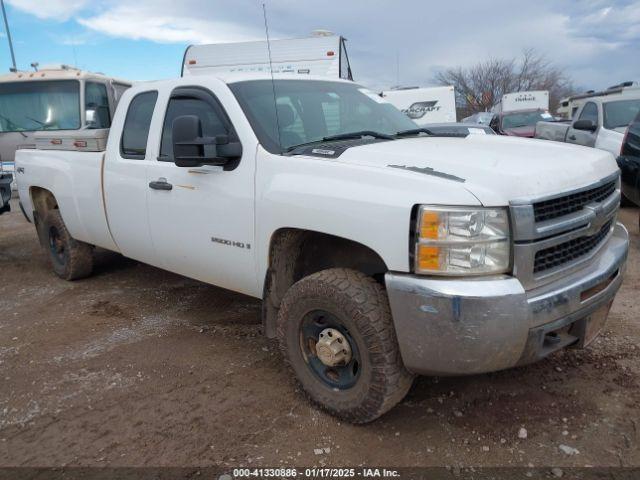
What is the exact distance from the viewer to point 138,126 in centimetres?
427

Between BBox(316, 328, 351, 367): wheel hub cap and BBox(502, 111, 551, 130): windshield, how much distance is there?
15.0 meters

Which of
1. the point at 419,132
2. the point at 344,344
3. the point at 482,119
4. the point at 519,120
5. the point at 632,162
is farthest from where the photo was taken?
the point at 482,119

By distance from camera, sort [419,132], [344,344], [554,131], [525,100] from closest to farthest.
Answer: [344,344]
[419,132]
[554,131]
[525,100]

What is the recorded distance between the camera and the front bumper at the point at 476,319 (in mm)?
2293

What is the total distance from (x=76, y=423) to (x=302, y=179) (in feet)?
6.27

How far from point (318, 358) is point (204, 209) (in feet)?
4.15

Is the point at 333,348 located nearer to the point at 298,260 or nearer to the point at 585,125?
the point at 298,260

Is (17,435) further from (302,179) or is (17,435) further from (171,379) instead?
(302,179)

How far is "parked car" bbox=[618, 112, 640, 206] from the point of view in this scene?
20.7ft

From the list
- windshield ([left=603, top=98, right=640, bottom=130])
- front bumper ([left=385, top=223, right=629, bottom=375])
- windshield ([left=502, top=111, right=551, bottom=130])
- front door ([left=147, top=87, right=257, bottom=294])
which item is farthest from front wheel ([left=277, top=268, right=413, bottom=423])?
windshield ([left=502, top=111, right=551, bottom=130])

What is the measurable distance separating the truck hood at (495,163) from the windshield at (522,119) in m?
14.2

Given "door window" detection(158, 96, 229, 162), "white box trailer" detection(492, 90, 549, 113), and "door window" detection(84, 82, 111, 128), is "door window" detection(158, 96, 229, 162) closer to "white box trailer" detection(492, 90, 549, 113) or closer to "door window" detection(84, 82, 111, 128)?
"door window" detection(84, 82, 111, 128)

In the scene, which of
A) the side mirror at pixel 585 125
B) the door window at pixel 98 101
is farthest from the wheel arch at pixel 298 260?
the door window at pixel 98 101

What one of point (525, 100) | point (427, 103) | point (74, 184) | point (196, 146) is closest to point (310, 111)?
point (196, 146)
